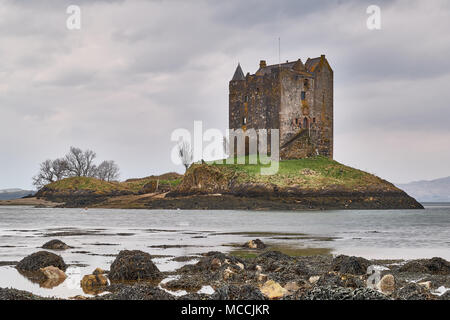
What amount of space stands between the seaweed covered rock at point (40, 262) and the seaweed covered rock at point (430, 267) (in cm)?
809

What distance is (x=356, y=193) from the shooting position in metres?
68.8

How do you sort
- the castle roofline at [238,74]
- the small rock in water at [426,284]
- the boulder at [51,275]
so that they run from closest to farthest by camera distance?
the small rock in water at [426,284]
the boulder at [51,275]
the castle roofline at [238,74]

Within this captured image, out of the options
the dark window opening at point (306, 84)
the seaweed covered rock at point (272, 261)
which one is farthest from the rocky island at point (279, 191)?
the seaweed covered rock at point (272, 261)

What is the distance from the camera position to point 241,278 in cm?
1155

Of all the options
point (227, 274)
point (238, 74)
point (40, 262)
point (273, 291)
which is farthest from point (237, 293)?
point (238, 74)

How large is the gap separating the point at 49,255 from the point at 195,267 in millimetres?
3503

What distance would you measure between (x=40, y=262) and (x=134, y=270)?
260cm

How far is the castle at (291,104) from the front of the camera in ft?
259

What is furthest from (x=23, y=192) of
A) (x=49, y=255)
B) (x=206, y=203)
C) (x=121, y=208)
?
(x=49, y=255)

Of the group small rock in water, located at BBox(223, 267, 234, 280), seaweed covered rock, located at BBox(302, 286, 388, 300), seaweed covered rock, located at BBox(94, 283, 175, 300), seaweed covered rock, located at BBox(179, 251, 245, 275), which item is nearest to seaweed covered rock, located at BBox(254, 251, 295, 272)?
seaweed covered rock, located at BBox(179, 251, 245, 275)

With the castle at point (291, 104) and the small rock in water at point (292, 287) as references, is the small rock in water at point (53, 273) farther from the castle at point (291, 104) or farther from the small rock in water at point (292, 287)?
the castle at point (291, 104)

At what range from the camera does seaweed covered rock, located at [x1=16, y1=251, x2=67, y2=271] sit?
42.8ft

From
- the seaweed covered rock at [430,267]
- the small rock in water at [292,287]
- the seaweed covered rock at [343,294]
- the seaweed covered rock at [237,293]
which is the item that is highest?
the seaweed covered rock at [343,294]
